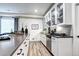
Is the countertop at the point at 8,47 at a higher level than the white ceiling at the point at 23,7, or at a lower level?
lower

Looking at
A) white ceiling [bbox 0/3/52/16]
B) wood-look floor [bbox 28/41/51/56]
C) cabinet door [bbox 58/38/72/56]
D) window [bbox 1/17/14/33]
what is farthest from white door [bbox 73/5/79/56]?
white ceiling [bbox 0/3/52/16]

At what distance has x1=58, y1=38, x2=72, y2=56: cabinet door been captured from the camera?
2.81 m

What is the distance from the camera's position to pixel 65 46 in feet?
→ 9.32

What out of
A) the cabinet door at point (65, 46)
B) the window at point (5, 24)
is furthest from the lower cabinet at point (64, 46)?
the window at point (5, 24)

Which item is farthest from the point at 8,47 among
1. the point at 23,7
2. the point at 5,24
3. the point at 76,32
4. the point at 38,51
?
the point at 23,7

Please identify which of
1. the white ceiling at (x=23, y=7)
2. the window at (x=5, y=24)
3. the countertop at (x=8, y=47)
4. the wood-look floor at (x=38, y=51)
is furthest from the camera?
the white ceiling at (x=23, y=7)

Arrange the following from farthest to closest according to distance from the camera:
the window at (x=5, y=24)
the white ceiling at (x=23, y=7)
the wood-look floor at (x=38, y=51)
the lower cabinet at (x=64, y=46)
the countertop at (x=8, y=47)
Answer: the white ceiling at (x=23, y=7)
the wood-look floor at (x=38, y=51)
the lower cabinet at (x=64, y=46)
the window at (x=5, y=24)
the countertop at (x=8, y=47)

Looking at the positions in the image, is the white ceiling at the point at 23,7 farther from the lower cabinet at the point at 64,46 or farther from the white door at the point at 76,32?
the lower cabinet at the point at 64,46

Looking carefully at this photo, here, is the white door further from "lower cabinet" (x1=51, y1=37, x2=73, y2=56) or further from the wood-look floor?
the wood-look floor

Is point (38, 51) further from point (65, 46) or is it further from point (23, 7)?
point (23, 7)

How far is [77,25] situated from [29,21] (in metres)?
3.26

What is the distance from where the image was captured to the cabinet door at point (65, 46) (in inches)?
111

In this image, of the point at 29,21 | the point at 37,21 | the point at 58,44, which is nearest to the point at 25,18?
the point at 29,21

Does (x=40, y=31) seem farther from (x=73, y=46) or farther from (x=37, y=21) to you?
(x=73, y=46)
